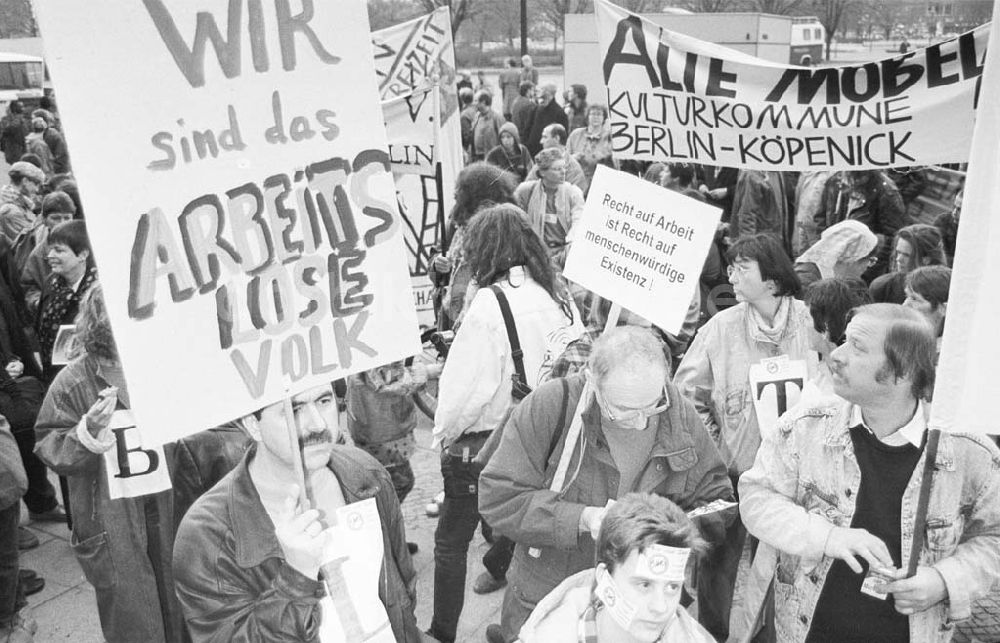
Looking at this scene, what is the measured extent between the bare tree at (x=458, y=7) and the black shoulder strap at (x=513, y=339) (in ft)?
83.4

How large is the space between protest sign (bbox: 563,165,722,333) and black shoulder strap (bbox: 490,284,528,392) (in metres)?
0.45

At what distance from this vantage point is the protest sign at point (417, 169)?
608 cm

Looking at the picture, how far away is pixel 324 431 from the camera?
2.40 meters

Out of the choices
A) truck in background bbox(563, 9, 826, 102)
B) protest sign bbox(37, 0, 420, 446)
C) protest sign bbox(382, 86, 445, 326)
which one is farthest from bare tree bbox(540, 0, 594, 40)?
protest sign bbox(37, 0, 420, 446)

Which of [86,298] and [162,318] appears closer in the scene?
[162,318]

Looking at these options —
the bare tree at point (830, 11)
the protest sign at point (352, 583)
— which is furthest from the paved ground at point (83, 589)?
the bare tree at point (830, 11)

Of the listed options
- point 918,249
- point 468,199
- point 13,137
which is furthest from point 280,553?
point 13,137

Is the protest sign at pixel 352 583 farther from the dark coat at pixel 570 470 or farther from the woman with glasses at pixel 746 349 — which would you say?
the woman with glasses at pixel 746 349

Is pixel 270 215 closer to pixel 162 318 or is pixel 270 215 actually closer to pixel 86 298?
pixel 162 318

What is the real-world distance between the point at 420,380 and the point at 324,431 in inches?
60.9

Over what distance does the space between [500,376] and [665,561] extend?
1.54 meters

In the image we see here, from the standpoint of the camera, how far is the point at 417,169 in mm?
6148

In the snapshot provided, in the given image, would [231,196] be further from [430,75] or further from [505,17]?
[505,17]

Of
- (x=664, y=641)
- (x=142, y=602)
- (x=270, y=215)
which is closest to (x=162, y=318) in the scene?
(x=270, y=215)
